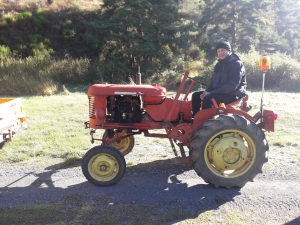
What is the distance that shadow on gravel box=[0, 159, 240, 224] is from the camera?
3.81 meters

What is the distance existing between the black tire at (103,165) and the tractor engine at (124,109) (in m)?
0.55

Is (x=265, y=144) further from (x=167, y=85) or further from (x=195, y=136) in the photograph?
(x=167, y=85)

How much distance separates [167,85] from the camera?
1552 centimetres

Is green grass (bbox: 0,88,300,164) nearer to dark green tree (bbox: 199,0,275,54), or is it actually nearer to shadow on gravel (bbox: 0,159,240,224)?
shadow on gravel (bbox: 0,159,240,224)

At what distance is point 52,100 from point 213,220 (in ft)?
27.2

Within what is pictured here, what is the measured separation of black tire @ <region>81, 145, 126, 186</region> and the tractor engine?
0.55 meters

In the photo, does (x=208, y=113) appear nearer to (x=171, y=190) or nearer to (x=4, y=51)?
(x=171, y=190)

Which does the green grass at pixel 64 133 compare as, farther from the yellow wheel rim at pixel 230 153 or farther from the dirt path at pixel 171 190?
the yellow wheel rim at pixel 230 153

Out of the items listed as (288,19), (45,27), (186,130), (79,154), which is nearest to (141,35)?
(45,27)

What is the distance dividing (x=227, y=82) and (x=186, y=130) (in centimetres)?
84

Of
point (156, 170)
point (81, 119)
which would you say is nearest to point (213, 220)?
point (156, 170)

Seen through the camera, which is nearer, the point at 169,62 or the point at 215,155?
the point at 215,155

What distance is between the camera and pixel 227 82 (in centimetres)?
452

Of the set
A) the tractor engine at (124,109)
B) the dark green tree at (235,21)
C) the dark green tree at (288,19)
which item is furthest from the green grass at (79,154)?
the dark green tree at (288,19)
